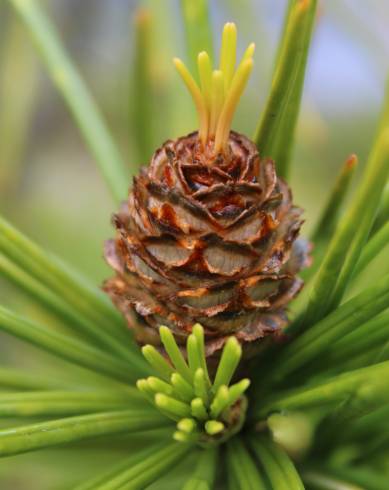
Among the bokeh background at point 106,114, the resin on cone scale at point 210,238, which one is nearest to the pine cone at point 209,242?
the resin on cone scale at point 210,238

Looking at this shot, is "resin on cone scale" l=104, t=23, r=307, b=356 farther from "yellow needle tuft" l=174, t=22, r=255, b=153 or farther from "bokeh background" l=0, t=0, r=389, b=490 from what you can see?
"bokeh background" l=0, t=0, r=389, b=490

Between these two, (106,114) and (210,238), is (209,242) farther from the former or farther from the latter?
(106,114)

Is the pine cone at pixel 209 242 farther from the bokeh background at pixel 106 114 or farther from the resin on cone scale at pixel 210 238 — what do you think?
the bokeh background at pixel 106 114

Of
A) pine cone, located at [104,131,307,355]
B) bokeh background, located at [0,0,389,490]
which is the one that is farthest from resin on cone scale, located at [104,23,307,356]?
bokeh background, located at [0,0,389,490]

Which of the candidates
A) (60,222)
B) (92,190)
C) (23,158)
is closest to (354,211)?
(23,158)

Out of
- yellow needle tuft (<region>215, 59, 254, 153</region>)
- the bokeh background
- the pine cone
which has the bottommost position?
the pine cone

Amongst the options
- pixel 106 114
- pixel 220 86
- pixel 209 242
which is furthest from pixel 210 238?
pixel 106 114

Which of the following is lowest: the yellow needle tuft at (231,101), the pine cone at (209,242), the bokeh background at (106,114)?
the pine cone at (209,242)

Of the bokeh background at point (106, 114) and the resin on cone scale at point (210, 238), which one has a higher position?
the bokeh background at point (106, 114)
